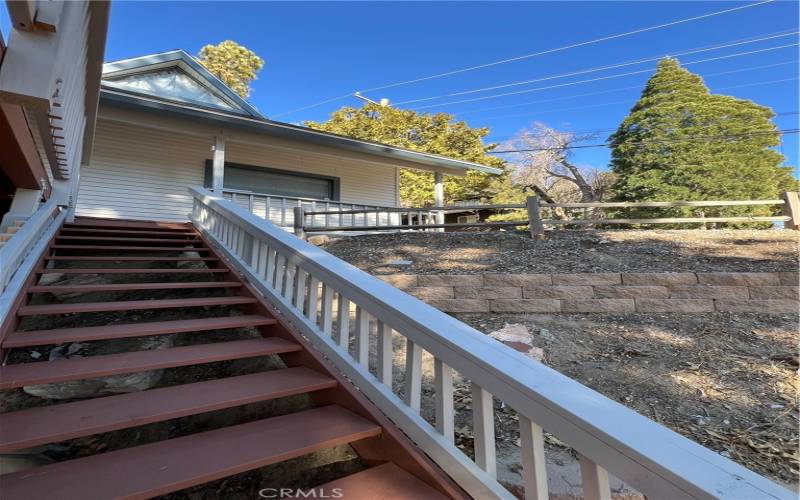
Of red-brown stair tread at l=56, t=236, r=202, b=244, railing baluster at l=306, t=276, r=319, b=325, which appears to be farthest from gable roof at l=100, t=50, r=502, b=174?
railing baluster at l=306, t=276, r=319, b=325

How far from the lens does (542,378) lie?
1.21m

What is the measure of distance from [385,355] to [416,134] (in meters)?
20.2

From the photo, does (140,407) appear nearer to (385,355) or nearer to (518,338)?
(385,355)

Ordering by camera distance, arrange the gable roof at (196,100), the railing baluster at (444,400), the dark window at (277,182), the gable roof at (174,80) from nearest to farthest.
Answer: the railing baluster at (444,400) < the gable roof at (196,100) < the gable roof at (174,80) < the dark window at (277,182)

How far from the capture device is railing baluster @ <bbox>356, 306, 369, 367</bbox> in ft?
6.58

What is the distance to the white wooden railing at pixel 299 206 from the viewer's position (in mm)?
7742

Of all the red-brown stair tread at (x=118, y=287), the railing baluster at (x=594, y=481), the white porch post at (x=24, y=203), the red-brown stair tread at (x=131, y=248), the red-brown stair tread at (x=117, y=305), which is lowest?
the railing baluster at (x=594, y=481)

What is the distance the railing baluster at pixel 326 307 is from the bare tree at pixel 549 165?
21827 millimetres

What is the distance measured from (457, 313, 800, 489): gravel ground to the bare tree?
19.3 meters

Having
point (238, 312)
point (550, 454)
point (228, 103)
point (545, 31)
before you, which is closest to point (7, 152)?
point (238, 312)

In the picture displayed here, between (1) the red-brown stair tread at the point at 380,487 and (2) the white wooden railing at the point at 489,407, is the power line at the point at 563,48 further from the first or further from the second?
(1) the red-brown stair tread at the point at 380,487

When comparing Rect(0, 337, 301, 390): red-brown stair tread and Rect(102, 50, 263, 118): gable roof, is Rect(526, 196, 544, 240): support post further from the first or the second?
Rect(102, 50, 263, 118): gable roof

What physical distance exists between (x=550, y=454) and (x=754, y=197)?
18.2 m

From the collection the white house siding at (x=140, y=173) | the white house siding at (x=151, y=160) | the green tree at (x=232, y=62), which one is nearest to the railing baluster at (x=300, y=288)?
the white house siding at (x=151, y=160)
